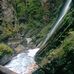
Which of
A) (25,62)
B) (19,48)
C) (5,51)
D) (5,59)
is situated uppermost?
(19,48)

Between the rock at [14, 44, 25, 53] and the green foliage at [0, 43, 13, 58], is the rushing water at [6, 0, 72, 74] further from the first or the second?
the rock at [14, 44, 25, 53]

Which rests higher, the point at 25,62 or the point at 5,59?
the point at 5,59

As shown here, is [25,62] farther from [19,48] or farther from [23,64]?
[19,48]

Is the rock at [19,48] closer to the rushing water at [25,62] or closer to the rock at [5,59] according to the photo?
the rushing water at [25,62]

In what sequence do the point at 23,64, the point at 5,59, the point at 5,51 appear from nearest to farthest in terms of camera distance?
the point at 23,64 < the point at 5,59 < the point at 5,51

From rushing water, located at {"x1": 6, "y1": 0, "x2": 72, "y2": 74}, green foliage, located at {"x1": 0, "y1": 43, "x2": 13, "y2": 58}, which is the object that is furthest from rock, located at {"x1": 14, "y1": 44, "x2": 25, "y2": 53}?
rushing water, located at {"x1": 6, "y1": 0, "x2": 72, "y2": 74}

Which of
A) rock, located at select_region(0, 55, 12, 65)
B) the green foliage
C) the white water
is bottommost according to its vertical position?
the white water

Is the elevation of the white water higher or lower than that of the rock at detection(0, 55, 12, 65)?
lower

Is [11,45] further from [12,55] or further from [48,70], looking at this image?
[48,70]

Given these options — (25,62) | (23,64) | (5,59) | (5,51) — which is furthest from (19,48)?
(23,64)
